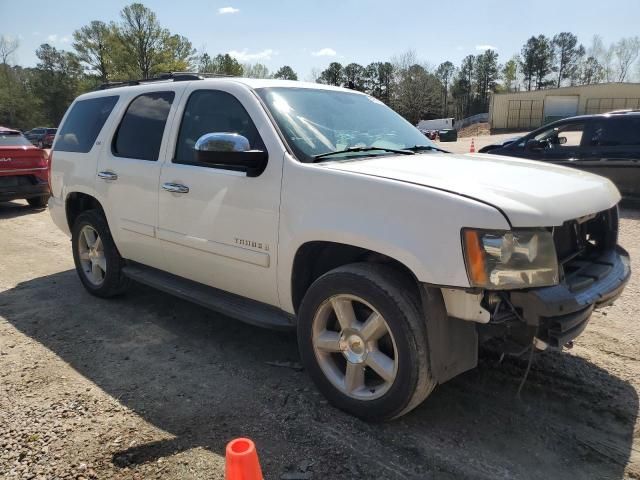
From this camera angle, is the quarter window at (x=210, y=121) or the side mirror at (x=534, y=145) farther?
the side mirror at (x=534, y=145)

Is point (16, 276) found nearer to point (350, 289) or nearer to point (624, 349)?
point (350, 289)

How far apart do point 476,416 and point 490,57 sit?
93.9 m

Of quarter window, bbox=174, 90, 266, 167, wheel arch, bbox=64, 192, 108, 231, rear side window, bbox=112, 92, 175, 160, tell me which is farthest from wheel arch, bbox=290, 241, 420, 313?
wheel arch, bbox=64, 192, 108, 231

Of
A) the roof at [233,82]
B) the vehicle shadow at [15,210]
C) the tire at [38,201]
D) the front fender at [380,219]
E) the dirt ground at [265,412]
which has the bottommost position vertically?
the dirt ground at [265,412]

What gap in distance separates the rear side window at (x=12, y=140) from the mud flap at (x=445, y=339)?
396 inches

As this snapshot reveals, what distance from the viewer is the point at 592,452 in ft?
8.45

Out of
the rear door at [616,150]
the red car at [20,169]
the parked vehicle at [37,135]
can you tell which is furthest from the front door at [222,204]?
the parked vehicle at [37,135]

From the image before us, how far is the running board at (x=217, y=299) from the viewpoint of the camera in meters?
3.22

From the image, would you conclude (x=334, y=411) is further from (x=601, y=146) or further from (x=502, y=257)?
(x=601, y=146)

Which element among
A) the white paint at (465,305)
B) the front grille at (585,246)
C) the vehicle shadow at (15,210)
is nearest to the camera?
the white paint at (465,305)

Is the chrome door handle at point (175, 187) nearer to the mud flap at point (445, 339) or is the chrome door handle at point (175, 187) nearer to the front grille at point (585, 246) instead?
the mud flap at point (445, 339)

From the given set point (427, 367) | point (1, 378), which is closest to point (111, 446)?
point (1, 378)

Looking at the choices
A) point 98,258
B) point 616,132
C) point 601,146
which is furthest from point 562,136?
point 98,258

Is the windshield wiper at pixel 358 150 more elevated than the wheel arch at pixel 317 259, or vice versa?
the windshield wiper at pixel 358 150
